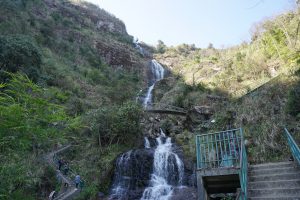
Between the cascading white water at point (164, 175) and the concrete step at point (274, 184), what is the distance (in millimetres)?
5303

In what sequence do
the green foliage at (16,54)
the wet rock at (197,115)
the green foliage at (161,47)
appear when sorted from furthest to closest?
1. the green foliage at (161,47)
2. the wet rock at (197,115)
3. the green foliage at (16,54)

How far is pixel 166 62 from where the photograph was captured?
48.7 m

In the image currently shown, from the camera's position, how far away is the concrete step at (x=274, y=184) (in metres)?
6.87

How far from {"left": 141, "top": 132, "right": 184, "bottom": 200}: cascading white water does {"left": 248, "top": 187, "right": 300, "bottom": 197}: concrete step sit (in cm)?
550

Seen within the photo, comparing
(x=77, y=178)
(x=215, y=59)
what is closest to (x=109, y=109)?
(x=77, y=178)

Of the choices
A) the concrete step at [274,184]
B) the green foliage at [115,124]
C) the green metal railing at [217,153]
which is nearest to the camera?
the concrete step at [274,184]

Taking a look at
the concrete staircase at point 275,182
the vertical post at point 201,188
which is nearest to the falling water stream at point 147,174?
the vertical post at point 201,188

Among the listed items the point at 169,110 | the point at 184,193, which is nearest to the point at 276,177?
the point at 184,193

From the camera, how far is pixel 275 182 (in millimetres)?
7102

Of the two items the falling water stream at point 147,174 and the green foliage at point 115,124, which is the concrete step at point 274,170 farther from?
the green foliage at point 115,124

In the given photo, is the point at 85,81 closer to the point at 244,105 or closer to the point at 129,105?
the point at 129,105

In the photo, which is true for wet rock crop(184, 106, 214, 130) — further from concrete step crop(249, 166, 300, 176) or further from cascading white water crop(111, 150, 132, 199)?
concrete step crop(249, 166, 300, 176)

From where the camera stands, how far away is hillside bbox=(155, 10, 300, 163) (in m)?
11.5

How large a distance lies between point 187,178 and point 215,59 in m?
21.4
